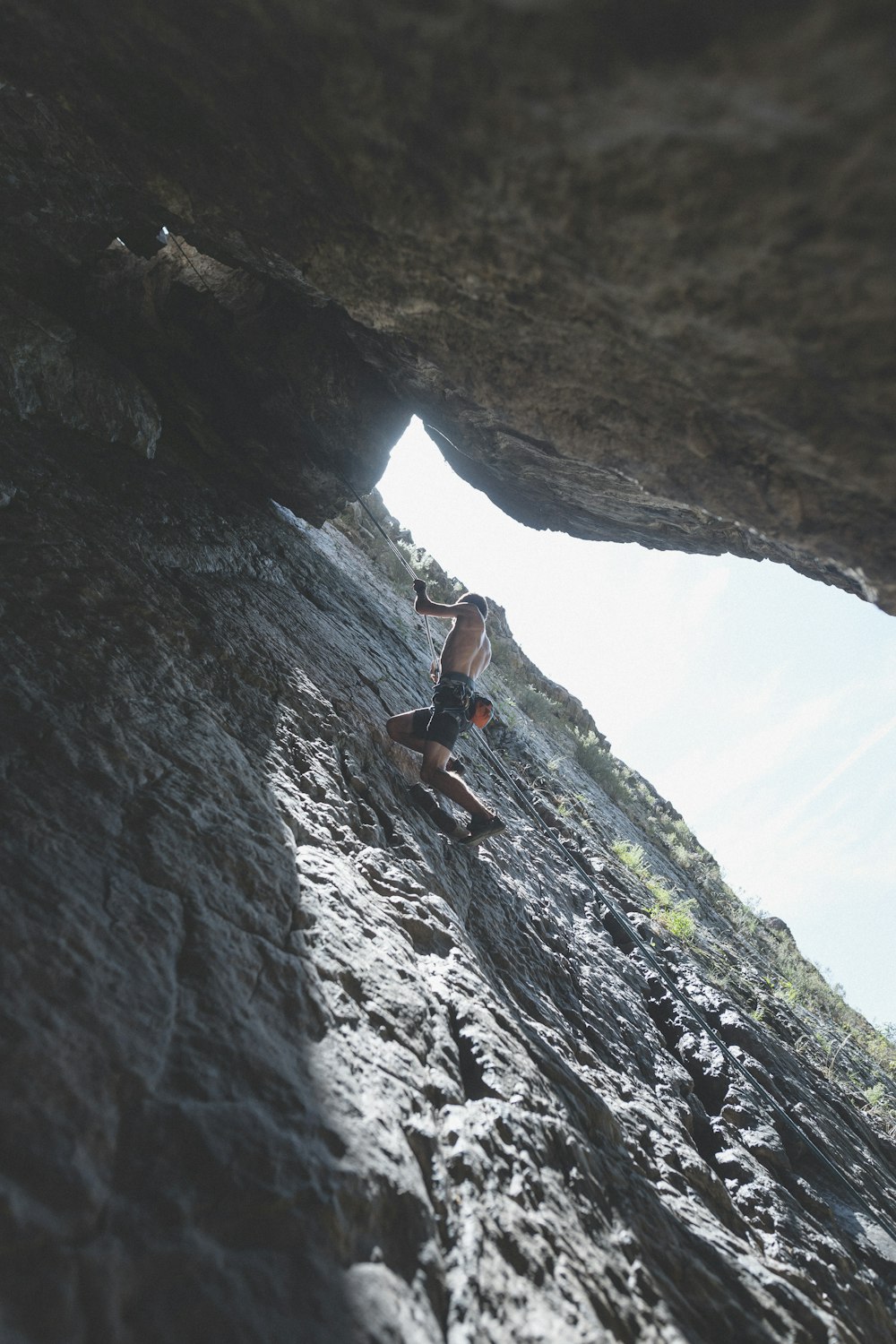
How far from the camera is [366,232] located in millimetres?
2748

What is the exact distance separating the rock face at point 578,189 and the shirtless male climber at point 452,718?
7.97 ft

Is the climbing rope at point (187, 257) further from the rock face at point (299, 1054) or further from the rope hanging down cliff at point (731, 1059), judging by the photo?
the rope hanging down cliff at point (731, 1059)

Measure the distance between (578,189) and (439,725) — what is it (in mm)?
3685

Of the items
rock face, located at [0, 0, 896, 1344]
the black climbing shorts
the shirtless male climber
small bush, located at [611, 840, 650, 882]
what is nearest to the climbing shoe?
the shirtless male climber

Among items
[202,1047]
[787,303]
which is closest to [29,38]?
[787,303]

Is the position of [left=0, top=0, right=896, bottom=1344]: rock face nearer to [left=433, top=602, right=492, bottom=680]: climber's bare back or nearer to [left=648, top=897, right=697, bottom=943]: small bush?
[left=433, top=602, right=492, bottom=680]: climber's bare back

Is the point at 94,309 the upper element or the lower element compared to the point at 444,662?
upper

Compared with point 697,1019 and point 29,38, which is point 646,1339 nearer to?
point 697,1019

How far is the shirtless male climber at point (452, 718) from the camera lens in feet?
16.0

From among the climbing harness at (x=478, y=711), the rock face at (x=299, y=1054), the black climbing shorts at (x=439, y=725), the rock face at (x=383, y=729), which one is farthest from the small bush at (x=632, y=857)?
the black climbing shorts at (x=439, y=725)

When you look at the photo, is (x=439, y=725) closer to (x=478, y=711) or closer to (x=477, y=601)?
(x=478, y=711)

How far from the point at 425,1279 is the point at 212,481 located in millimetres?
6027

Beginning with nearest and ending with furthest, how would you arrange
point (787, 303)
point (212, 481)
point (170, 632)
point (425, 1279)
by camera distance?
1. point (425, 1279)
2. point (787, 303)
3. point (170, 632)
4. point (212, 481)

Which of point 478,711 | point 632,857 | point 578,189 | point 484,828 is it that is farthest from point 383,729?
point 632,857
